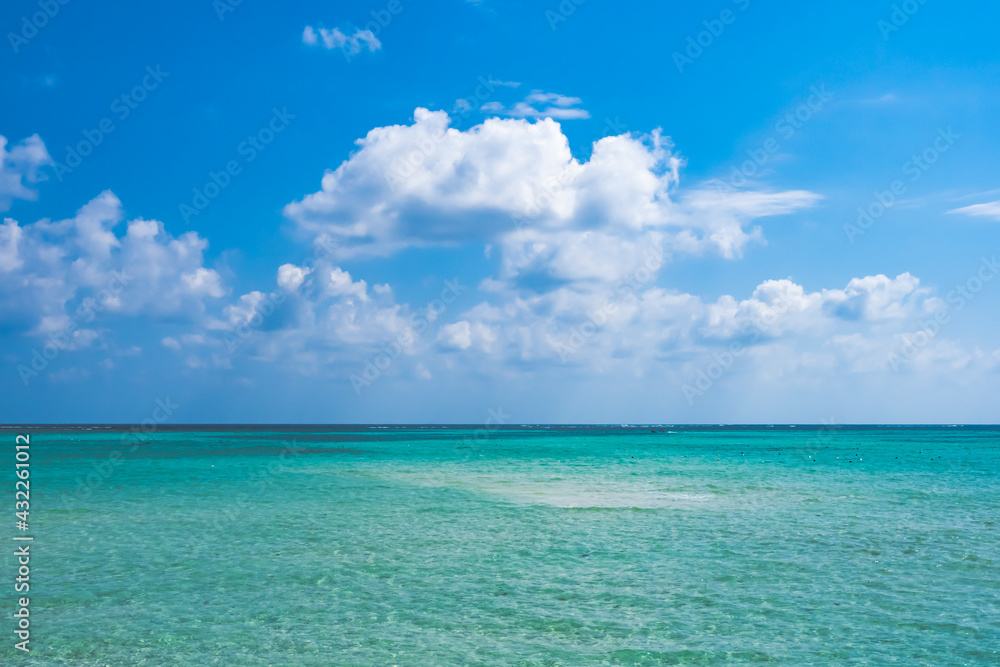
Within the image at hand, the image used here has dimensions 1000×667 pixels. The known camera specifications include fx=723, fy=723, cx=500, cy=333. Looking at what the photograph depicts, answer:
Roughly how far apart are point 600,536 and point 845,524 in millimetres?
9075

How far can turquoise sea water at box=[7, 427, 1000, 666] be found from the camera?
12211 millimetres

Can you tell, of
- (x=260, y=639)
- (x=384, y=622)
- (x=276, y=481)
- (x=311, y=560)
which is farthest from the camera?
(x=276, y=481)

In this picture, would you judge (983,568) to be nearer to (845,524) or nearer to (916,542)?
(916,542)

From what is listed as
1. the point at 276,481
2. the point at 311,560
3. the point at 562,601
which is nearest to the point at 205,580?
the point at 311,560

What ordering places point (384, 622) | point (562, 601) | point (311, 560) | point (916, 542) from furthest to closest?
point (916, 542)
point (311, 560)
point (562, 601)
point (384, 622)

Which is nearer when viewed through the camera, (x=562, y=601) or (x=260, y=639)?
(x=260, y=639)

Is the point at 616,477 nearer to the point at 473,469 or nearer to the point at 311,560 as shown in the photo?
the point at 473,469

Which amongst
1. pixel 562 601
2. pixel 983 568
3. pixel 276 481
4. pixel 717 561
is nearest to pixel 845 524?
pixel 983 568

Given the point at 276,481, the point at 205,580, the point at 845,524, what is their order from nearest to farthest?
the point at 205,580 < the point at 845,524 < the point at 276,481

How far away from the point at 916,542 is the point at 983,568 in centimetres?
362

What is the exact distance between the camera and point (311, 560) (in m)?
19.0

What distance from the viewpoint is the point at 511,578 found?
1714 cm

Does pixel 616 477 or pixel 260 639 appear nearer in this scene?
pixel 260 639

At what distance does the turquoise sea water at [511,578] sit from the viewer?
1221 centimetres
